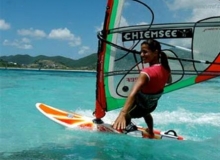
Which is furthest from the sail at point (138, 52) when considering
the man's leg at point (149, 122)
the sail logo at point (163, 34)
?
the man's leg at point (149, 122)

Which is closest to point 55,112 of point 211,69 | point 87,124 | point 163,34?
point 87,124

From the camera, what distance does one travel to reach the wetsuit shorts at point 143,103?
3764 mm

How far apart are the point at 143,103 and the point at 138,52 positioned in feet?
3.51

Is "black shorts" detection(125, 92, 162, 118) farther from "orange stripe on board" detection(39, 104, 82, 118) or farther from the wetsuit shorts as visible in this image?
"orange stripe on board" detection(39, 104, 82, 118)

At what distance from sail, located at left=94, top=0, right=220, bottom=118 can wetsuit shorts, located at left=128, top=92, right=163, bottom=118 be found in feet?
3.30

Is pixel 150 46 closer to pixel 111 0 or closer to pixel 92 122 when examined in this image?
pixel 111 0

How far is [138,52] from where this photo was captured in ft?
15.4

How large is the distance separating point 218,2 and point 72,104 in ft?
26.3

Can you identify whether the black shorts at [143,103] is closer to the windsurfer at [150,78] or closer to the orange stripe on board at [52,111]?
the windsurfer at [150,78]

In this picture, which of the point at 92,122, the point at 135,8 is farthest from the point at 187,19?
the point at 92,122

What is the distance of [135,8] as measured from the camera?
471 cm

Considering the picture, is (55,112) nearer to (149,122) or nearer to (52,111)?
(52,111)

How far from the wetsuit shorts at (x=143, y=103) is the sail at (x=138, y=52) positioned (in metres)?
1.01

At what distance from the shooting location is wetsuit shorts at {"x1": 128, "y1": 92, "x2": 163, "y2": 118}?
3764 millimetres
